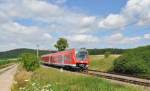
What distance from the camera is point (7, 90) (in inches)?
1277

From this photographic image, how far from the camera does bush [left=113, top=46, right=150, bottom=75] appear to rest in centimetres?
3872

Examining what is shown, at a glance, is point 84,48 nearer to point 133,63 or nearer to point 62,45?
point 133,63

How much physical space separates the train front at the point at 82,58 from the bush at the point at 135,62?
555 cm

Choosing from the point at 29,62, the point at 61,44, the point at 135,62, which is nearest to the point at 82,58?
the point at 135,62

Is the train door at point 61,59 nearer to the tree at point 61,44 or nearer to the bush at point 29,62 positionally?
the bush at point 29,62

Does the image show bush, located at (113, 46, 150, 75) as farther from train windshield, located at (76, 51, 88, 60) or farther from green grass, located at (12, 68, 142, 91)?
green grass, located at (12, 68, 142, 91)

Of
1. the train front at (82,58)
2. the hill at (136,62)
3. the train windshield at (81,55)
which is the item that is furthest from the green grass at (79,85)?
the train windshield at (81,55)

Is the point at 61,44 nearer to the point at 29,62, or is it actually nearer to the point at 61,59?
the point at 29,62

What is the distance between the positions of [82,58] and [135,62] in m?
11.2

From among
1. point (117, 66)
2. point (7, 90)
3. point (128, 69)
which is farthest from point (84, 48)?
point (7, 90)

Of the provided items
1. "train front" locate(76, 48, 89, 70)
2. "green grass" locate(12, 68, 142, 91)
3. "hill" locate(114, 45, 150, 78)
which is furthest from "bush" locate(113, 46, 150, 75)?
"green grass" locate(12, 68, 142, 91)

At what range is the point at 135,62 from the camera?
39.1 m

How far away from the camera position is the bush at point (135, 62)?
38.7 m

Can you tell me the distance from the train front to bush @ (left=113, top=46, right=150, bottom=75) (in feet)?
18.2
